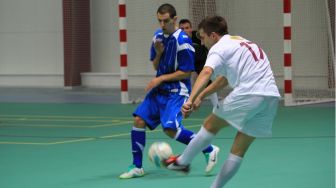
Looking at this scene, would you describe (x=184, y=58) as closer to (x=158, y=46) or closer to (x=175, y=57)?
(x=175, y=57)

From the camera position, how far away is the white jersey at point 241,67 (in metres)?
5.93

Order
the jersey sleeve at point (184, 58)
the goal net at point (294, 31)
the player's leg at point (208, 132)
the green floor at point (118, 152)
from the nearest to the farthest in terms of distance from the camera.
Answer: the player's leg at point (208, 132)
the green floor at point (118, 152)
the jersey sleeve at point (184, 58)
the goal net at point (294, 31)

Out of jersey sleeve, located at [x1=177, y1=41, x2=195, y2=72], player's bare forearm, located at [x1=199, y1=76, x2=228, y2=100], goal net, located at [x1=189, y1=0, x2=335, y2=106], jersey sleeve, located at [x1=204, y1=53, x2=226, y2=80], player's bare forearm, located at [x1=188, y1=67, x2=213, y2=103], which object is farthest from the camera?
goal net, located at [x1=189, y1=0, x2=335, y2=106]

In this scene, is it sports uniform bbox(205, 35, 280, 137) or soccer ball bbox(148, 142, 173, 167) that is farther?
soccer ball bbox(148, 142, 173, 167)

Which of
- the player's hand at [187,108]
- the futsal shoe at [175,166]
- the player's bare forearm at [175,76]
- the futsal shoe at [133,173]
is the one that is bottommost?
the futsal shoe at [133,173]

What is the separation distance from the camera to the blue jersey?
7.69 m

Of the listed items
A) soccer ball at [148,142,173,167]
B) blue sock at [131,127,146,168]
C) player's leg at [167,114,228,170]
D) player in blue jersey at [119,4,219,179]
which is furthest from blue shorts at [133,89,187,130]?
player's leg at [167,114,228,170]

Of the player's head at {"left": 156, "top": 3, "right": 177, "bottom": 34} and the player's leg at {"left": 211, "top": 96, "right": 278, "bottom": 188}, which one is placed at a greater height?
the player's head at {"left": 156, "top": 3, "right": 177, "bottom": 34}

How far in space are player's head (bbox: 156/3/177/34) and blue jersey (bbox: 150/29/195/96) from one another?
9 cm

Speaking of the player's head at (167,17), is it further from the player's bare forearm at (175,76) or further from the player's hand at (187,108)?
the player's hand at (187,108)

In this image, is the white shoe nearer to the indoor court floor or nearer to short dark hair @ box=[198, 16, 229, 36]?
the indoor court floor

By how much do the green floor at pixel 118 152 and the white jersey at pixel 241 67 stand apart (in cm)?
Answer: 143

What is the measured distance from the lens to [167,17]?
24.6 feet

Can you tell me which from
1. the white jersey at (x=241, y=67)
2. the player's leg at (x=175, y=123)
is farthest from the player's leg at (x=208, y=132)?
the player's leg at (x=175, y=123)
